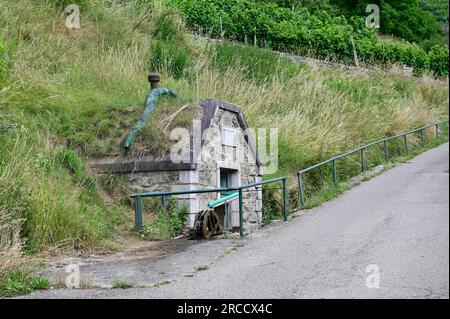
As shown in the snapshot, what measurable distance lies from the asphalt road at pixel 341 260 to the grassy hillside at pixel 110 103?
2512 mm

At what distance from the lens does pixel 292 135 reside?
17.8m

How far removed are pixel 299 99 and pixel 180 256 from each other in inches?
450

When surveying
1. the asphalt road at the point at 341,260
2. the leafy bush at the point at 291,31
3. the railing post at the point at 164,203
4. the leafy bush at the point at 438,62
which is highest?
the leafy bush at the point at 291,31

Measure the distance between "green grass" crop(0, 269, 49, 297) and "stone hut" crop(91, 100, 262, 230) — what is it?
15.7 feet

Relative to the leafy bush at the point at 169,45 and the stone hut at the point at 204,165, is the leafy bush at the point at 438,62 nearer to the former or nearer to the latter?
the leafy bush at the point at 169,45

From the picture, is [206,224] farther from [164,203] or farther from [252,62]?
[252,62]

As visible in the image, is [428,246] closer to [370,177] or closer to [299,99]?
[370,177]

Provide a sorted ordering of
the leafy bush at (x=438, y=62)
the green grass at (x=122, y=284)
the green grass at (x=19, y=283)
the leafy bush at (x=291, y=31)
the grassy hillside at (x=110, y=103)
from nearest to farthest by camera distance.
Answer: the green grass at (x=19, y=283), the green grass at (x=122, y=284), the grassy hillside at (x=110, y=103), the leafy bush at (x=291, y=31), the leafy bush at (x=438, y=62)

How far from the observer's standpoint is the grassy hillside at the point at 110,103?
1061 centimetres

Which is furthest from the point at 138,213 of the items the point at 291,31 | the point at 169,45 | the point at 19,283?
the point at 291,31

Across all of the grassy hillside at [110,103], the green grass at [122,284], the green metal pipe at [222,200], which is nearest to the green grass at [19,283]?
the grassy hillside at [110,103]

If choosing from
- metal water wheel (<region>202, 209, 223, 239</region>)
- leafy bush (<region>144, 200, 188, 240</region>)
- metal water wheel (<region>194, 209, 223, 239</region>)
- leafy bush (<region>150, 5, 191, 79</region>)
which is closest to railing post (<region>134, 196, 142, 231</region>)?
leafy bush (<region>144, 200, 188, 240</region>)

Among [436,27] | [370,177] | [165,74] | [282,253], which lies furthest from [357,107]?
[436,27]

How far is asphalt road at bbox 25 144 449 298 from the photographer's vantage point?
7.41 meters
